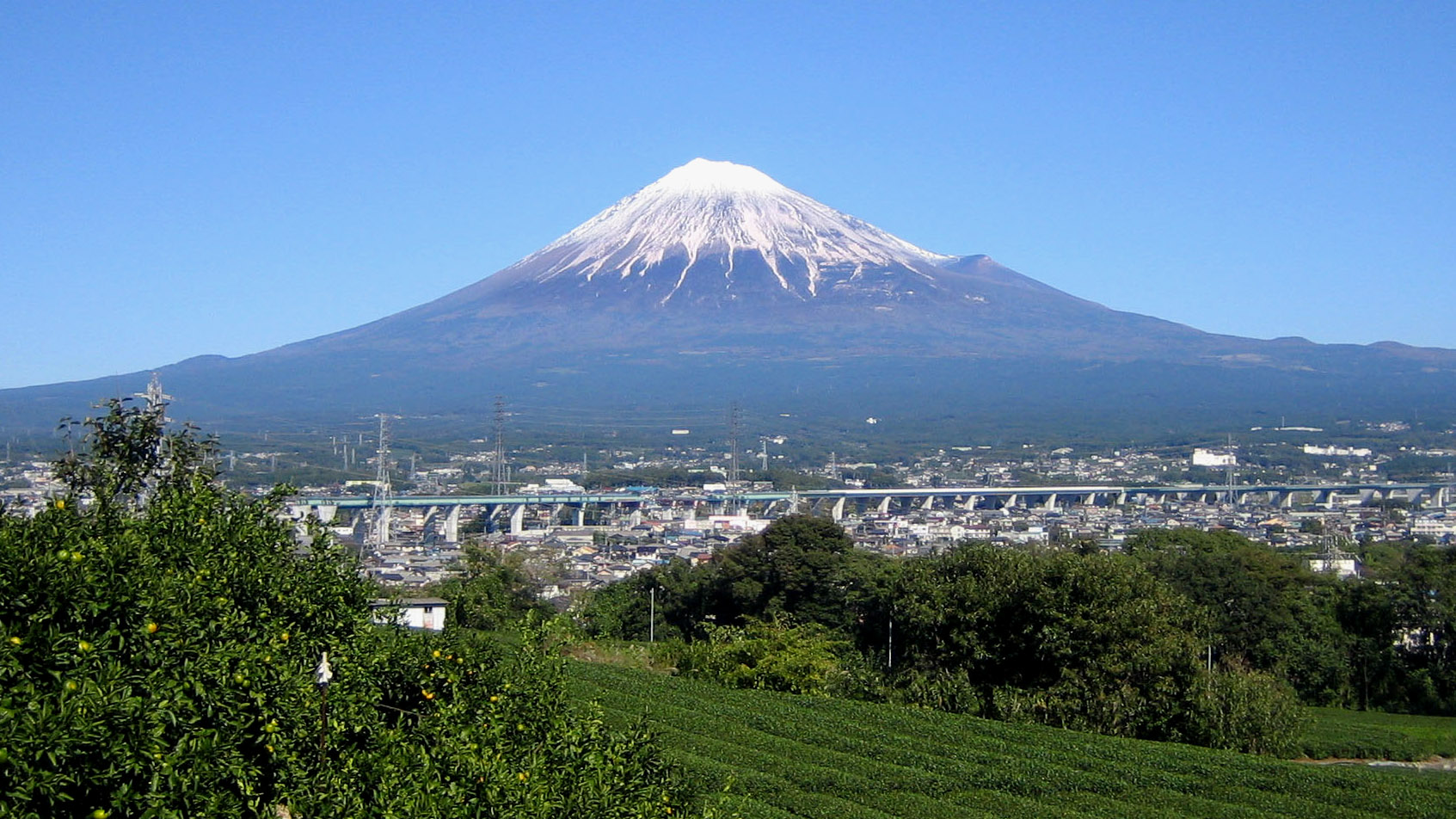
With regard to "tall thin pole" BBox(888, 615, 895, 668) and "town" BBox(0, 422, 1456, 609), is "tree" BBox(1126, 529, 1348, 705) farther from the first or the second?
"tall thin pole" BBox(888, 615, 895, 668)

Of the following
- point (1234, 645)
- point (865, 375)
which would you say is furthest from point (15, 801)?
point (865, 375)

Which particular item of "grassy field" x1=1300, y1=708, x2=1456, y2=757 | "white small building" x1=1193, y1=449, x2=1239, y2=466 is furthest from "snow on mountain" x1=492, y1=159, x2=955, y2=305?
"grassy field" x1=1300, y1=708, x2=1456, y2=757

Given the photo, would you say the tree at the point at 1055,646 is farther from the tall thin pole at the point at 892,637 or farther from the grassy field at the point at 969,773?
the grassy field at the point at 969,773

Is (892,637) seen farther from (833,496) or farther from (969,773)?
(833,496)

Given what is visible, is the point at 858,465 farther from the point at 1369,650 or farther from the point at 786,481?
the point at 1369,650

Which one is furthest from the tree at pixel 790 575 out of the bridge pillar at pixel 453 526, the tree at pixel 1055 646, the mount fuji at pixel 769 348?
the mount fuji at pixel 769 348

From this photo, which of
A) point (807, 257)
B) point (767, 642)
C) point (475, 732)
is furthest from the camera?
point (807, 257)
